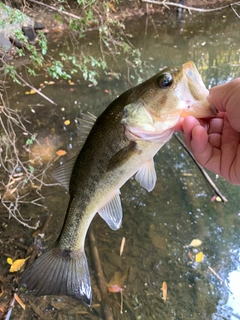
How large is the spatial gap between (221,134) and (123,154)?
54 centimetres

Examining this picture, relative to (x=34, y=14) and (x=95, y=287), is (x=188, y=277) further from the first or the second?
(x=34, y=14)

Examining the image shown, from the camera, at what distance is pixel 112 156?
5.21 feet

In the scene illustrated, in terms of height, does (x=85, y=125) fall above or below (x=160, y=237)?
above

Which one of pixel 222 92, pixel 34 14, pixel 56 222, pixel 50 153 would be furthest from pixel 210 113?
pixel 34 14

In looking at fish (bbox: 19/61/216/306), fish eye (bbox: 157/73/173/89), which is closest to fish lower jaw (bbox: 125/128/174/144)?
fish (bbox: 19/61/216/306)

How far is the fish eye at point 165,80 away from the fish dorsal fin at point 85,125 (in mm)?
420

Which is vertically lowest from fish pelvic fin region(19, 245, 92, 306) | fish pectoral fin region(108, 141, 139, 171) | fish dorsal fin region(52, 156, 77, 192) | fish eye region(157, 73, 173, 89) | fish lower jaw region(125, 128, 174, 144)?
fish pelvic fin region(19, 245, 92, 306)

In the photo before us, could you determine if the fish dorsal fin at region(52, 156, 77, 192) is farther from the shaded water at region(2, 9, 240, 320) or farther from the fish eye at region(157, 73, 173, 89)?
the shaded water at region(2, 9, 240, 320)

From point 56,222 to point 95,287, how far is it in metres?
0.82

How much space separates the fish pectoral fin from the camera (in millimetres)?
1533

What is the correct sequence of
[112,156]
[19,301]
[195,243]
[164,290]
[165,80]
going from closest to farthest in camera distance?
[165,80] → [112,156] → [19,301] → [164,290] → [195,243]

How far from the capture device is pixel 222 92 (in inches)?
59.6

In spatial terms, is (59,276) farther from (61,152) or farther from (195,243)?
(61,152)

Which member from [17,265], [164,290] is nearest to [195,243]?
[164,290]
